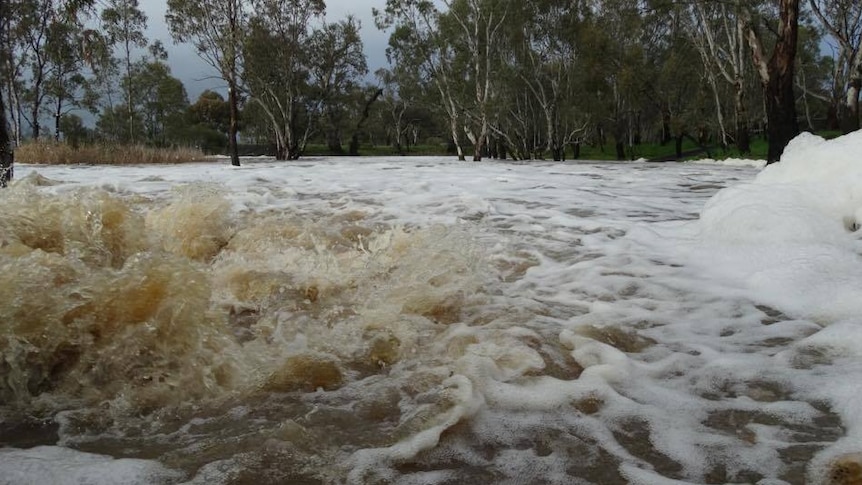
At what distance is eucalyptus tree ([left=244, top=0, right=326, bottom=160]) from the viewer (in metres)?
26.0

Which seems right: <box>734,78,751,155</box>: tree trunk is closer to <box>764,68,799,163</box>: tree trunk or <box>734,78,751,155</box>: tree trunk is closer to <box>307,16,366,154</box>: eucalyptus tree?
<box>764,68,799,163</box>: tree trunk

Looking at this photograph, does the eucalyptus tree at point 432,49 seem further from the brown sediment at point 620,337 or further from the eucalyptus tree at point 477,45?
the brown sediment at point 620,337

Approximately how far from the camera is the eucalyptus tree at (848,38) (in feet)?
54.9

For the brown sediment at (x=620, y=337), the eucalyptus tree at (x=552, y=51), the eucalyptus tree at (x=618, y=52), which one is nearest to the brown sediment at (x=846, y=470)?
the brown sediment at (x=620, y=337)

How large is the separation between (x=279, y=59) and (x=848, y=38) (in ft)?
73.1

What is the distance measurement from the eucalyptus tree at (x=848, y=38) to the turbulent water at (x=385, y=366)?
1693 centimetres

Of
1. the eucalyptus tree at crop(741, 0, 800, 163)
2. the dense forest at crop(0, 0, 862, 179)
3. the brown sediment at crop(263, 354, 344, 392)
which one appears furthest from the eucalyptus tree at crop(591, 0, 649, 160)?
the brown sediment at crop(263, 354, 344, 392)

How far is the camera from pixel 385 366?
249 centimetres

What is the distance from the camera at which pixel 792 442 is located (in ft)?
5.91

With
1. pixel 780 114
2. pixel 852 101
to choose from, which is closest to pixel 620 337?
pixel 780 114

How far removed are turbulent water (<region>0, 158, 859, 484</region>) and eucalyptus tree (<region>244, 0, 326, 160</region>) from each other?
23359 mm

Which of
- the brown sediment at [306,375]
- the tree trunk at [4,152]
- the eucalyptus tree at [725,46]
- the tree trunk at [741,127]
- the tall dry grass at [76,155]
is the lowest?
the brown sediment at [306,375]

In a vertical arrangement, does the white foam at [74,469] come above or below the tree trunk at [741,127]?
below

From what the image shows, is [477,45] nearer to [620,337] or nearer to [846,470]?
[620,337]
